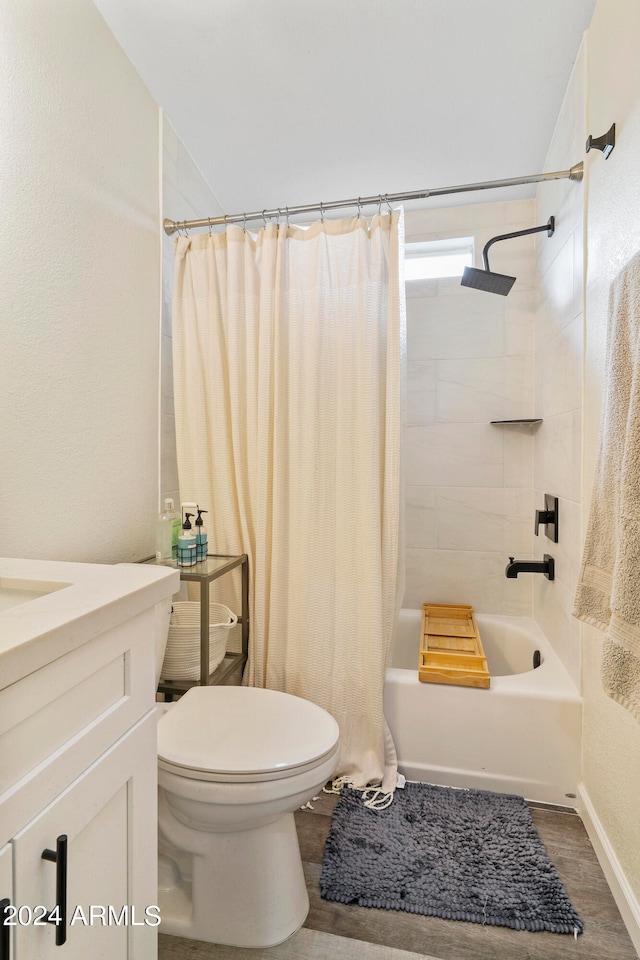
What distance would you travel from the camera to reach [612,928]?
4.03 ft

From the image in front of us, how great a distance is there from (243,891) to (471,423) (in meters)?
2.06

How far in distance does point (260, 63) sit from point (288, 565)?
1.70m

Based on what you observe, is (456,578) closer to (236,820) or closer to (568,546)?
(568,546)

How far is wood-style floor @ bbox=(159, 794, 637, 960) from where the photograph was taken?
45.9 inches

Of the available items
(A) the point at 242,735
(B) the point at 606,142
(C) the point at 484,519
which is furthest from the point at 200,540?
(B) the point at 606,142

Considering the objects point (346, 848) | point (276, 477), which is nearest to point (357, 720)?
point (346, 848)

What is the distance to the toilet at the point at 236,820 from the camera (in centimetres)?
115

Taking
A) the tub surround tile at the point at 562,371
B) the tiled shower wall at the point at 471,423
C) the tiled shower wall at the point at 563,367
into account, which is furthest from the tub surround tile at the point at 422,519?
the tub surround tile at the point at 562,371

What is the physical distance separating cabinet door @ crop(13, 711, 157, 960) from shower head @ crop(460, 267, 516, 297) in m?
1.86

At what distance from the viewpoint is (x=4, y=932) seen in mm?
533

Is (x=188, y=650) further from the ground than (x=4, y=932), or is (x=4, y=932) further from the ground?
(x=4, y=932)

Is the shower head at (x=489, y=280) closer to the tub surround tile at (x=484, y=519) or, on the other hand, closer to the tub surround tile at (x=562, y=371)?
the tub surround tile at (x=562, y=371)

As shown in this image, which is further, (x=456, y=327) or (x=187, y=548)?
(x=456, y=327)

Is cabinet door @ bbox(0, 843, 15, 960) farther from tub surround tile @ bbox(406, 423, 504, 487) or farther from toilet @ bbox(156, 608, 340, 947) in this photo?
tub surround tile @ bbox(406, 423, 504, 487)
